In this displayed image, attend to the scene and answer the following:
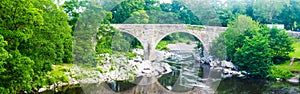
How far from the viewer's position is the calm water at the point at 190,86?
90.1 feet

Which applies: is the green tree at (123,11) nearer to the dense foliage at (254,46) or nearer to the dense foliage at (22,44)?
the dense foliage at (254,46)

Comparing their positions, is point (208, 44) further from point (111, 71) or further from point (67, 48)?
point (67, 48)

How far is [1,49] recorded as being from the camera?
1582cm

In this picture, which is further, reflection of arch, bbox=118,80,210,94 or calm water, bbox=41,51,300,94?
reflection of arch, bbox=118,80,210,94

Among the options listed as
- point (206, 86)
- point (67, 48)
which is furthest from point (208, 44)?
point (67, 48)

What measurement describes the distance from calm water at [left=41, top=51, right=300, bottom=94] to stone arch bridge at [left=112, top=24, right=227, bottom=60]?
739cm

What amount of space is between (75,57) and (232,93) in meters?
12.6

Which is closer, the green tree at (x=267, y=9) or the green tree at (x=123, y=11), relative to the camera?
the green tree at (x=123, y=11)

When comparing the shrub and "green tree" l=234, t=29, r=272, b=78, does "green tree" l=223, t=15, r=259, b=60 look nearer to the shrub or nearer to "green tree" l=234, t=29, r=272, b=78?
"green tree" l=234, t=29, r=272, b=78

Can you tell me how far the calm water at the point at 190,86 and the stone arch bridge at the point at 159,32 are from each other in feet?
24.2

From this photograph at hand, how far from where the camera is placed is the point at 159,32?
42.1m

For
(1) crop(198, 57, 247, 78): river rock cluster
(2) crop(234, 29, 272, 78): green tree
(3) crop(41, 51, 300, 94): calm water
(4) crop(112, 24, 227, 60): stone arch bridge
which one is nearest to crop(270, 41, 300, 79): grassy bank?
(2) crop(234, 29, 272, 78): green tree

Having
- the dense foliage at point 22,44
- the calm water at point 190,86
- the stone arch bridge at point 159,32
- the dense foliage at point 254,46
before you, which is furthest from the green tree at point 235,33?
the dense foliage at point 22,44

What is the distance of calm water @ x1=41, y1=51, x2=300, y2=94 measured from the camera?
27.5 metres
